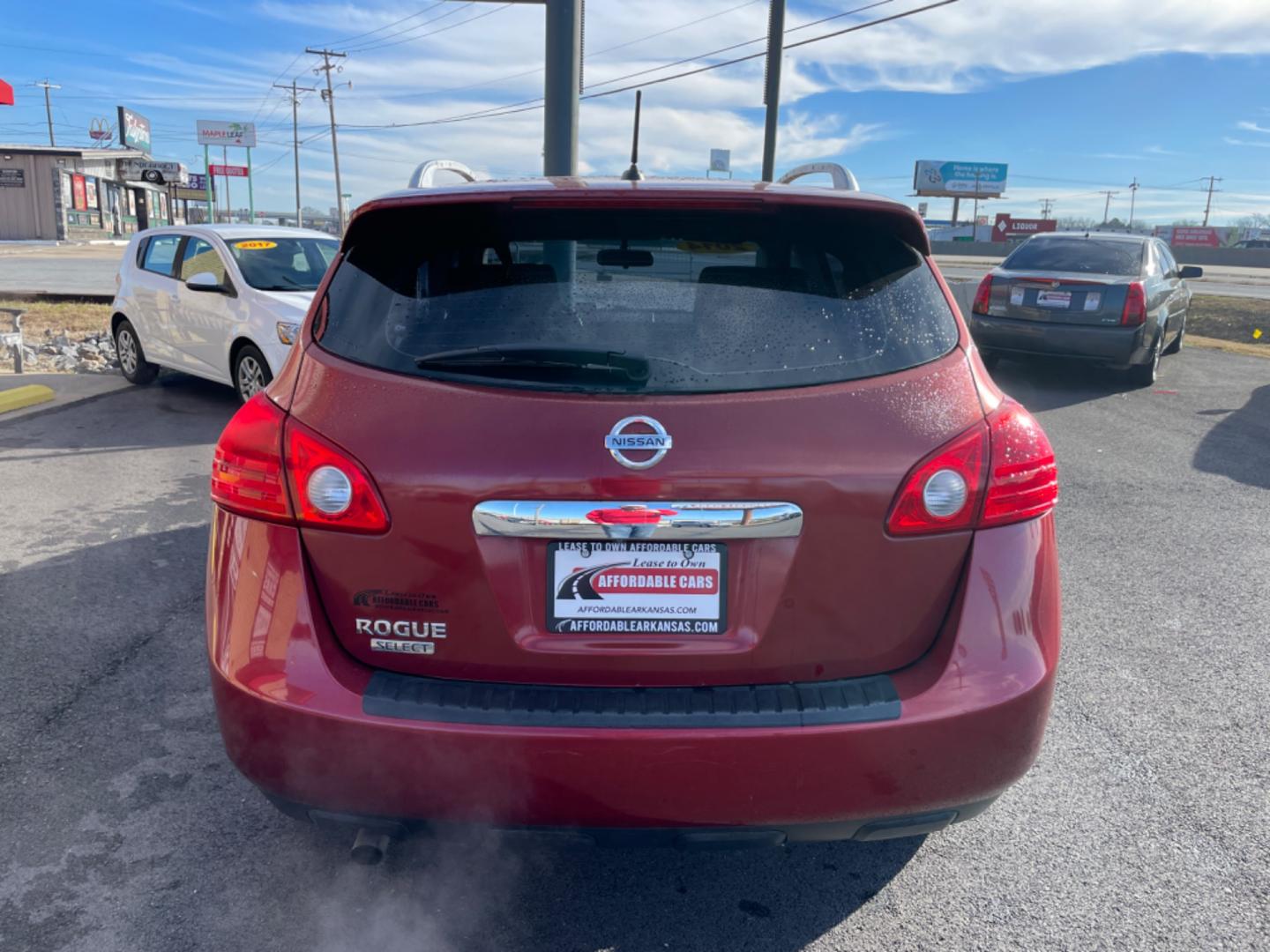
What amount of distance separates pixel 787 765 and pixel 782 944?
0.70m

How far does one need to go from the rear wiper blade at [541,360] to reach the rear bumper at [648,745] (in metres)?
0.51

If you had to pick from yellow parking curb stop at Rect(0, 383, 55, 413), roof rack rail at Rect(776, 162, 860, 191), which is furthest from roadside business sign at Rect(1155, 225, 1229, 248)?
roof rack rail at Rect(776, 162, 860, 191)

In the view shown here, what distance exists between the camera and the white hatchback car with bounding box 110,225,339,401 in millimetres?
8570

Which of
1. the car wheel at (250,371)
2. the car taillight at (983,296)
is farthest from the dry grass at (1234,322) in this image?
the car wheel at (250,371)

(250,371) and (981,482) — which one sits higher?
(981,482)

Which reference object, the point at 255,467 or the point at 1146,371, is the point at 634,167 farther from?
the point at 1146,371

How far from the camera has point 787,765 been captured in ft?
6.50

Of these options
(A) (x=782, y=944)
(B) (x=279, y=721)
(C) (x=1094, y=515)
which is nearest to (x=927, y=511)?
(A) (x=782, y=944)

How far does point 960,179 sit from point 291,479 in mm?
105428

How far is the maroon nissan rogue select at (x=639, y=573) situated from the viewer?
1.99 metres

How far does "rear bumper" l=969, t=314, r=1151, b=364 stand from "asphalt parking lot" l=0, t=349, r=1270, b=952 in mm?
5953

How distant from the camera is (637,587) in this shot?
202 centimetres

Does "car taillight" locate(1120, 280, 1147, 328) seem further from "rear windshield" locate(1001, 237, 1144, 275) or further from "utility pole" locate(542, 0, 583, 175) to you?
"utility pole" locate(542, 0, 583, 175)

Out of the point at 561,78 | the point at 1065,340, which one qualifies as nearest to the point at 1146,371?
the point at 1065,340
